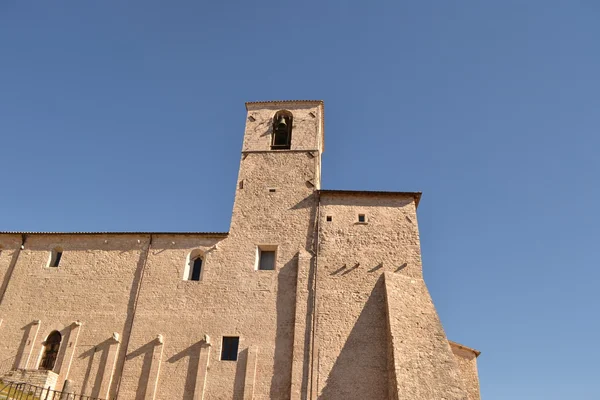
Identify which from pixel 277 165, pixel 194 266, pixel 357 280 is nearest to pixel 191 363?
pixel 194 266

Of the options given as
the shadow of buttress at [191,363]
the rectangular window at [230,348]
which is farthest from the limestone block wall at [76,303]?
the rectangular window at [230,348]

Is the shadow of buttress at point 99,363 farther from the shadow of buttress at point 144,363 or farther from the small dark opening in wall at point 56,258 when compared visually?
the small dark opening in wall at point 56,258

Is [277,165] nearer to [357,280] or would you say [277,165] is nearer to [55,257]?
[357,280]

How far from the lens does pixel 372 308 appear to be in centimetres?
1881

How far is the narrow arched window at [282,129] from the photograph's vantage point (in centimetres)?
2445

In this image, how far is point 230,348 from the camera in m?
18.7

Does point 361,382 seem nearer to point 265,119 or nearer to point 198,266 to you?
point 198,266

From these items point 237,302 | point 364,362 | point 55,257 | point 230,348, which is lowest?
point 364,362

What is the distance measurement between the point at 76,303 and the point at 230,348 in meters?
6.88

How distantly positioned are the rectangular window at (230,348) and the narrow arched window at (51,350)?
264 inches

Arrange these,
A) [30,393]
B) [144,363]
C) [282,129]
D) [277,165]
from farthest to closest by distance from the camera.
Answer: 1. [282,129]
2. [277,165]
3. [144,363]
4. [30,393]

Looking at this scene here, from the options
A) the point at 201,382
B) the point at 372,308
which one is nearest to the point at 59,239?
the point at 201,382

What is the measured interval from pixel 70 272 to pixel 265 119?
446 inches

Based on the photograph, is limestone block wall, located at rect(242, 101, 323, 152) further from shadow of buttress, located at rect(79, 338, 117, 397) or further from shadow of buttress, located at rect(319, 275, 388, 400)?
shadow of buttress, located at rect(79, 338, 117, 397)
